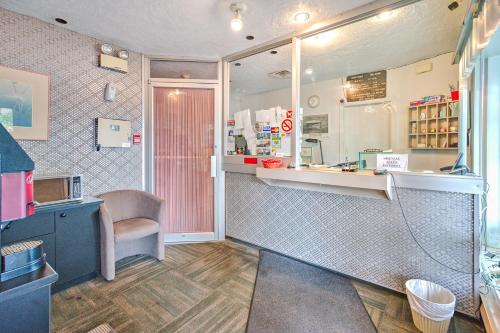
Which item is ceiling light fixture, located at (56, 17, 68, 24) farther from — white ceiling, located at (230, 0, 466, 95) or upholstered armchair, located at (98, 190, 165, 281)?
white ceiling, located at (230, 0, 466, 95)

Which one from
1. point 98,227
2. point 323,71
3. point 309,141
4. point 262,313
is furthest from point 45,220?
point 323,71

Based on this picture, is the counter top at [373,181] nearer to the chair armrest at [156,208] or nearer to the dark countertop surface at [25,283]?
the chair armrest at [156,208]

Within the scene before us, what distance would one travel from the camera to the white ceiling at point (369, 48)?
8.06 ft

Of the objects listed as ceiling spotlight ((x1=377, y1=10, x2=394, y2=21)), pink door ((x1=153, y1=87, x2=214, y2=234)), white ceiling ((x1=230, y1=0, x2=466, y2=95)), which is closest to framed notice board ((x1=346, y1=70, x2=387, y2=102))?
white ceiling ((x1=230, y1=0, x2=466, y2=95))

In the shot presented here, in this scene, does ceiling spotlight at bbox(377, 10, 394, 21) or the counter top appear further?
ceiling spotlight at bbox(377, 10, 394, 21)

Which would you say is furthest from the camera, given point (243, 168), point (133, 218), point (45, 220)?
point (243, 168)

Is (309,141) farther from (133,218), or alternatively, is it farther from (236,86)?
(133,218)

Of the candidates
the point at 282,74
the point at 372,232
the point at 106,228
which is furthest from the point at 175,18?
the point at 372,232

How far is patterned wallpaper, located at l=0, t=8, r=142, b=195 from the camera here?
7.85 feet

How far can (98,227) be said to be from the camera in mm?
2488

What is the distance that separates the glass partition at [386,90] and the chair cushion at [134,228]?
1.94 m

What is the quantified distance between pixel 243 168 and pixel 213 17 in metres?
1.74

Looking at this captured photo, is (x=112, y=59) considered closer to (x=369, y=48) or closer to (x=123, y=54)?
(x=123, y=54)

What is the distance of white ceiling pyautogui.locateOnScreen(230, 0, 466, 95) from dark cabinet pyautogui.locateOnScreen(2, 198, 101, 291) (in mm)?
2472
